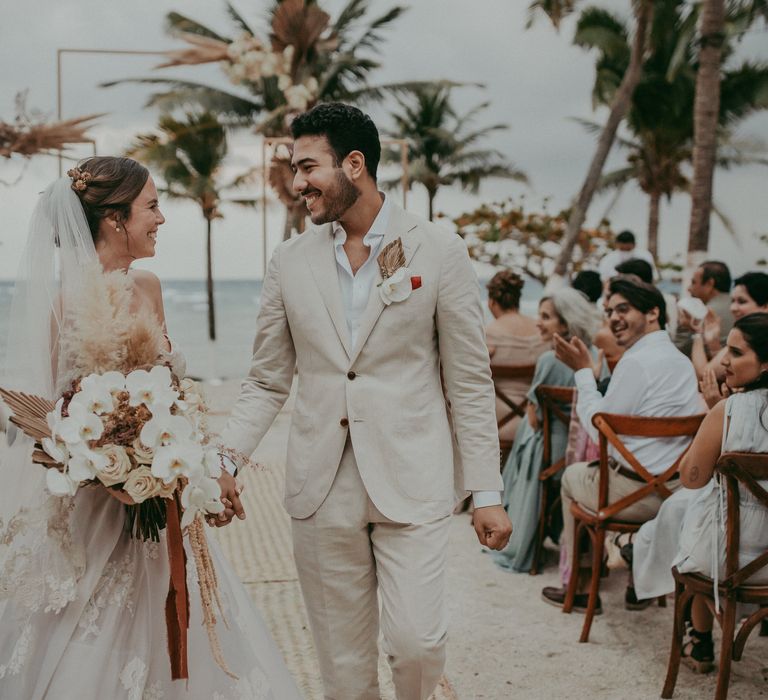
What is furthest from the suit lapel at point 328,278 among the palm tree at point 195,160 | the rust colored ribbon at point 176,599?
the palm tree at point 195,160

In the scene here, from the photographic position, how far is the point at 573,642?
14.5 ft

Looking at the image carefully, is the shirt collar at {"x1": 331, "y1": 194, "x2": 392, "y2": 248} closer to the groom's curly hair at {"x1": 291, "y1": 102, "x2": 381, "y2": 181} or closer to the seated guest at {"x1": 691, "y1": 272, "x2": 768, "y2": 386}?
the groom's curly hair at {"x1": 291, "y1": 102, "x2": 381, "y2": 181}

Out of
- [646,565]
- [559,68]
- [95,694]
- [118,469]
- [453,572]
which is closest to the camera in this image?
[118,469]

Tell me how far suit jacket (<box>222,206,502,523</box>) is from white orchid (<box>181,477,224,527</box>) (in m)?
0.48

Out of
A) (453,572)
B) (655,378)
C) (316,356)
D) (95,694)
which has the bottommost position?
(453,572)

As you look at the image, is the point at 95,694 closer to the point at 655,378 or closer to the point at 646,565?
the point at 646,565

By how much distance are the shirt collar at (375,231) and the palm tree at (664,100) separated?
61.2 feet

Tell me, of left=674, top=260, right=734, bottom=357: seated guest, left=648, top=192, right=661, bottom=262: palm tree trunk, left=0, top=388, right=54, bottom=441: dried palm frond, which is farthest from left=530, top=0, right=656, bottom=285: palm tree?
left=648, top=192, right=661, bottom=262: palm tree trunk

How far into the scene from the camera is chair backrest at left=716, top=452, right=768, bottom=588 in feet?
11.0

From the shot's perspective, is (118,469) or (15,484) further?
(15,484)

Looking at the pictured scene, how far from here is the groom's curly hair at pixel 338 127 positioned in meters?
2.83

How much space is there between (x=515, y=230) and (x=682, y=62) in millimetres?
5729

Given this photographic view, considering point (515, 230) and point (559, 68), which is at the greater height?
point (559, 68)

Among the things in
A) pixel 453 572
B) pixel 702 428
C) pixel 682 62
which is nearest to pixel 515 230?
pixel 682 62
